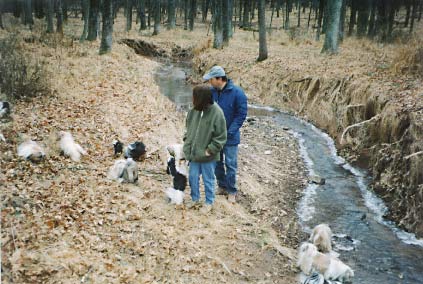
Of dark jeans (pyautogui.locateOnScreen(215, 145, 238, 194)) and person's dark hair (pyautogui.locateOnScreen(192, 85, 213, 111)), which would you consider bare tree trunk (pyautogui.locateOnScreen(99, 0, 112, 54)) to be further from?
person's dark hair (pyautogui.locateOnScreen(192, 85, 213, 111))

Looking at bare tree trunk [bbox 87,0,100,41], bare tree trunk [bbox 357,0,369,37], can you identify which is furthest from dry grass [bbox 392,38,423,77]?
bare tree trunk [bbox 357,0,369,37]

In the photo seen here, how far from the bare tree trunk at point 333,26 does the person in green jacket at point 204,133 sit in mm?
16088

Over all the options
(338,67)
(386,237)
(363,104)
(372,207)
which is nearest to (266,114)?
(338,67)

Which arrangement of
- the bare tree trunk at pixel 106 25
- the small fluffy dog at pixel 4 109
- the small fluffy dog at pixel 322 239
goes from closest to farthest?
the small fluffy dog at pixel 322 239 < the small fluffy dog at pixel 4 109 < the bare tree trunk at pixel 106 25

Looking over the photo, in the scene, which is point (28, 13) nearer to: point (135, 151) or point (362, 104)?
point (362, 104)

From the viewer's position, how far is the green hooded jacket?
20.1 ft

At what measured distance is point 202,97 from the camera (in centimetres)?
595

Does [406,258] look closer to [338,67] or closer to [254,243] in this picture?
[254,243]

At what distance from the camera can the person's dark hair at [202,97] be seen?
19.5 feet

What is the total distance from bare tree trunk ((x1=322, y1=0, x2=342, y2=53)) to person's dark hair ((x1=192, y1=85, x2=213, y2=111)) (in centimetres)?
1623

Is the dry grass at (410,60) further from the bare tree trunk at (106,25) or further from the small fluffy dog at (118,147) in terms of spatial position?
the bare tree trunk at (106,25)

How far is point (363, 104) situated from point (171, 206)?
7866 mm

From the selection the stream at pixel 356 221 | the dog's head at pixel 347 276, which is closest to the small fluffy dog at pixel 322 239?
the stream at pixel 356 221

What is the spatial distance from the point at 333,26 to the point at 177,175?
52.8 feet
